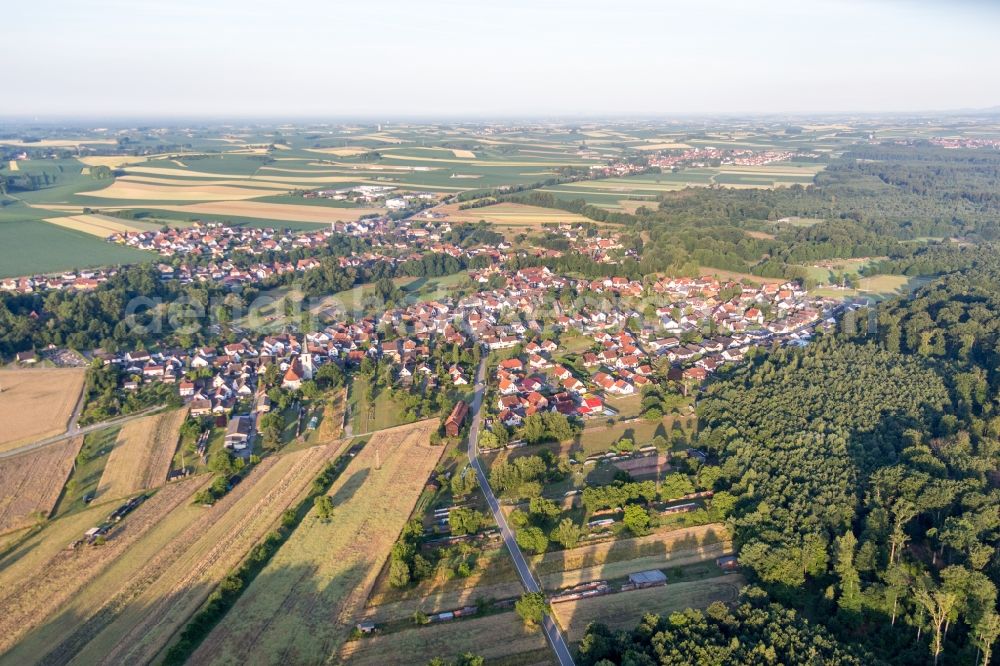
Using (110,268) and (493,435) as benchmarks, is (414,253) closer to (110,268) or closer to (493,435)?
(110,268)

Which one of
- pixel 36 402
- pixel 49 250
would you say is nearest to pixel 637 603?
pixel 36 402

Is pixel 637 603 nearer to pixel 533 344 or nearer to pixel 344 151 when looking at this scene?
pixel 533 344

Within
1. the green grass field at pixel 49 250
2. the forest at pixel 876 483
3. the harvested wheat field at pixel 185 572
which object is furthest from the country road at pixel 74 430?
the green grass field at pixel 49 250

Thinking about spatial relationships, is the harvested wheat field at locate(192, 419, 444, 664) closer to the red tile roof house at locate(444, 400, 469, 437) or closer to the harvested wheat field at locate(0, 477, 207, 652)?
the red tile roof house at locate(444, 400, 469, 437)

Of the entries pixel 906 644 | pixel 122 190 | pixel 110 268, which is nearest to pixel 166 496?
pixel 906 644

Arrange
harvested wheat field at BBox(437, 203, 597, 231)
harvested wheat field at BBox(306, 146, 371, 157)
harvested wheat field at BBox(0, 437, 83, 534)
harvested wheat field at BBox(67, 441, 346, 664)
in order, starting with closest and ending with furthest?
harvested wheat field at BBox(67, 441, 346, 664), harvested wheat field at BBox(0, 437, 83, 534), harvested wheat field at BBox(437, 203, 597, 231), harvested wheat field at BBox(306, 146, 371, 157)

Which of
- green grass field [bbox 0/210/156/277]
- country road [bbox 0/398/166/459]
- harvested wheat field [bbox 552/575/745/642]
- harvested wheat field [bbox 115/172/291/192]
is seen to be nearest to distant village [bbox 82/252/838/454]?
country road [bbox 0/398/166/459]
